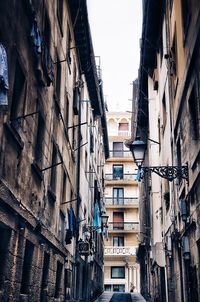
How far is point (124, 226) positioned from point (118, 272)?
17.2 ft

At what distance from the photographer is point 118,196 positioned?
55.5 metres

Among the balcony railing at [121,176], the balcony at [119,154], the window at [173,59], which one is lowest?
the window at [173,59]

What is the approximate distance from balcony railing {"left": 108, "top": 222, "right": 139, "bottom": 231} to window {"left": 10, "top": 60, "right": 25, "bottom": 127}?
4298cm

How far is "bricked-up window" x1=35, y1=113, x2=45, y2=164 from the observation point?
12.9 m

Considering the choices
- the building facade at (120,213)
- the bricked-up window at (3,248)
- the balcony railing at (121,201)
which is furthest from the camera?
the balcony railing at (121,201)

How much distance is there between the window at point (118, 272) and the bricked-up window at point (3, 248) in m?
43.9

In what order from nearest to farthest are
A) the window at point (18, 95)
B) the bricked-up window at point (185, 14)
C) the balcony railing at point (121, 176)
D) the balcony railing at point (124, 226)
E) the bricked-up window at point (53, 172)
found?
the window at point (18, 95), the bricked-up window at point (185, 14), the bricked-up window at point (53, 172), the balcony railing at point (124, 226), the balcony railing at point (121, 176)

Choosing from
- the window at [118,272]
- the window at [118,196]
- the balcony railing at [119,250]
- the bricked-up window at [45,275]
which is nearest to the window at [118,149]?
the window at [118,196]

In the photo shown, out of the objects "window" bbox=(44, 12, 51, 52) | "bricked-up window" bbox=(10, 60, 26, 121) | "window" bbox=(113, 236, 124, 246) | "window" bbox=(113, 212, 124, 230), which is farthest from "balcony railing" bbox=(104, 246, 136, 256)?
"bricked-up window" bbox=(10, 60, 26, 121)

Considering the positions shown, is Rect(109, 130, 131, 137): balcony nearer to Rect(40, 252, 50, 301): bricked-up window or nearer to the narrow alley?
the narrow alley

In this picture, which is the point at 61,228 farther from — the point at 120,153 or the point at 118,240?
the point at 120,153

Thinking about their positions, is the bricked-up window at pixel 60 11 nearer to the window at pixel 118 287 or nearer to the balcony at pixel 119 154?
the window at pixel 118 287

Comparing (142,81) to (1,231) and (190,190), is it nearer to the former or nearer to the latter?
(190,190)

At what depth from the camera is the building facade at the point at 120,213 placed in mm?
50719
